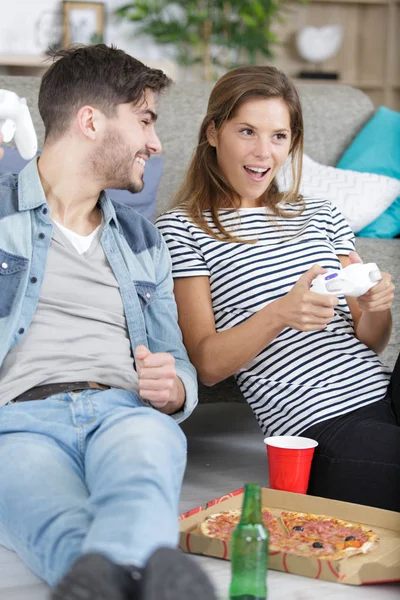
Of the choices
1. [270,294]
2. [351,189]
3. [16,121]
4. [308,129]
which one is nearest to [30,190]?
[16,121]

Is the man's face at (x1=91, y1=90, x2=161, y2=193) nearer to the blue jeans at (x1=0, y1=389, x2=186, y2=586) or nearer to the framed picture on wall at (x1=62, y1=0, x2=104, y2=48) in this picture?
the blue jeans at (x1=0, y1=389, x2=186, y2=586)

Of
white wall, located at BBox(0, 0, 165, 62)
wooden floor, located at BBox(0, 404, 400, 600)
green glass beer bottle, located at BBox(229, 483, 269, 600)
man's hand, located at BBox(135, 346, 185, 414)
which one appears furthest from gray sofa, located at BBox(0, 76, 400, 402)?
white wall, located at BBox(0, 0, 165, 62)

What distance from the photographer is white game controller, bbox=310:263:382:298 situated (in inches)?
63.1

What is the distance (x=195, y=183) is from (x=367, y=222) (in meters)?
0.90

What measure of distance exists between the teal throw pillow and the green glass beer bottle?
64.7 inches

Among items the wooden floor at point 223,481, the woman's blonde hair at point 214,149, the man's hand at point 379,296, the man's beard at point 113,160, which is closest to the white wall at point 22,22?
the wooden floor at point 223,481

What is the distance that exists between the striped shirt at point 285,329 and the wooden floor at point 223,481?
270 mm

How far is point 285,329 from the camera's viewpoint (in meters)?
1.86

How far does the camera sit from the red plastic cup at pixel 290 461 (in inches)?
67.2

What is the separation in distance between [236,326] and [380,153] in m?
1.33

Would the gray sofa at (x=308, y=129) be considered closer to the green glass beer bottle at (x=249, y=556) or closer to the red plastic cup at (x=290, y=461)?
the red plastic cup at (x=290, y=461)

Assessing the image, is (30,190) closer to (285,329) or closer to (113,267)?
(113,267)

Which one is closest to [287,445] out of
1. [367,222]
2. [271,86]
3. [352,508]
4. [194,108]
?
[352,508]

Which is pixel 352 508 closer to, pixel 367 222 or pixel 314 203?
pixel 314 203
